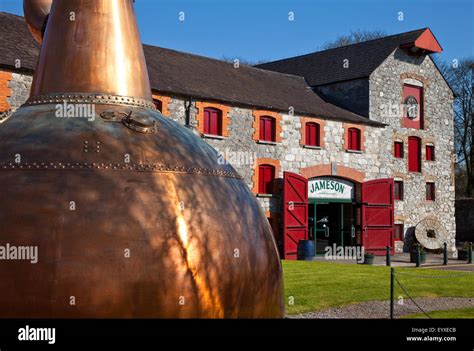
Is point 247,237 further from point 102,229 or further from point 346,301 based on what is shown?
point 346,301

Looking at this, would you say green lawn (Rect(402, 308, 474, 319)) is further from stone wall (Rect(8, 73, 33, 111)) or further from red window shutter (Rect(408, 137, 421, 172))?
red window shutter (Rect(408, 137, 421, 172))

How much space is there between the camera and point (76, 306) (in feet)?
13.4

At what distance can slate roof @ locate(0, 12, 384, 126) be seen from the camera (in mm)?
21755

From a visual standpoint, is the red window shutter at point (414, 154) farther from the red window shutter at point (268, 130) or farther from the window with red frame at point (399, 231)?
the red window shutter at point (268, 130)

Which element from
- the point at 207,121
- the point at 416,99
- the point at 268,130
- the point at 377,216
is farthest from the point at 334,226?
the point at 207,121

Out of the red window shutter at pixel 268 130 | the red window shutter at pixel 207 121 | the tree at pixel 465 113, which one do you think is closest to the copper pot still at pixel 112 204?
the red window shutter at pixel 207 121

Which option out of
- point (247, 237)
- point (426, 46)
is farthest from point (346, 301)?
point (426, 46)

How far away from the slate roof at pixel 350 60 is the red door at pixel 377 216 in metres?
5.45

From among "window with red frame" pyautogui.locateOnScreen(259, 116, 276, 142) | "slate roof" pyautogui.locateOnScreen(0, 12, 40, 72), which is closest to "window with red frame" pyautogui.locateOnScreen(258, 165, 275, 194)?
"window with red frame" pyautogui.locateOnScreen(259, 116, 276, 142)

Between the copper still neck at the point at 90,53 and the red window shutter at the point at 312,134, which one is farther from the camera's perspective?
the red window shutter at the point at 312,134

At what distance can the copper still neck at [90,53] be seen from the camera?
204 inches

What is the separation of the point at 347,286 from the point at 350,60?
19.8 m

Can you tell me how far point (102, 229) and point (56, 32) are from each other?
6.58 feet

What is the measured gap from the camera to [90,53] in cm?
523
